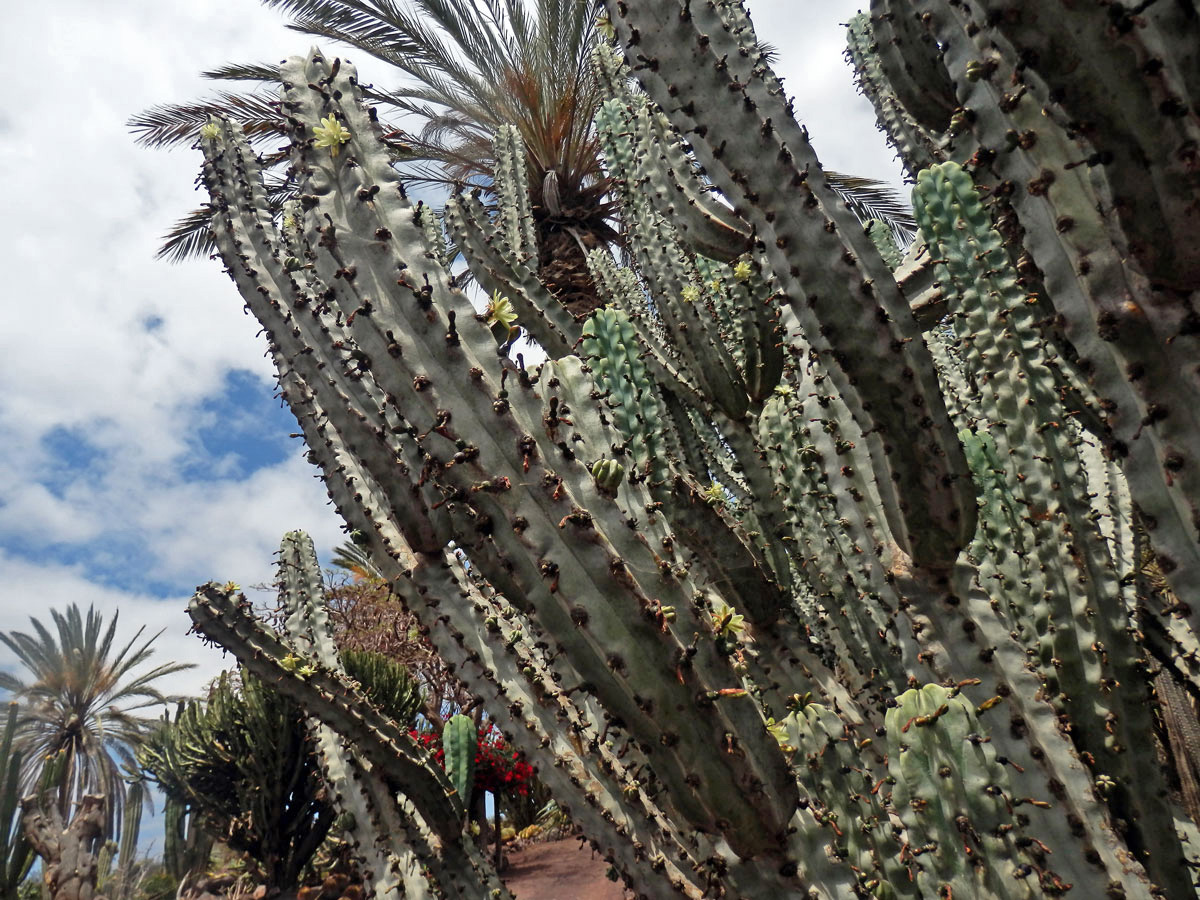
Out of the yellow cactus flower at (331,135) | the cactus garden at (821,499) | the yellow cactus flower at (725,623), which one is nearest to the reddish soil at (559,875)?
the cactus garden at (821,499)

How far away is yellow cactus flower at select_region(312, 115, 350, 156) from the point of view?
7.91 feet

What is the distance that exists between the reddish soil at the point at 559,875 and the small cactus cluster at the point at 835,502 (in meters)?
4.18

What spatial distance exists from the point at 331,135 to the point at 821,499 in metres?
2.24

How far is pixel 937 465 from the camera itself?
2.36 meters

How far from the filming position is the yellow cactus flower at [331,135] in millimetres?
2410

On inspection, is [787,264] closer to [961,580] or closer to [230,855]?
[961,580]

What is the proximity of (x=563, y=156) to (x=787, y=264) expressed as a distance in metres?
9.75

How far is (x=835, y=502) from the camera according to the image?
9.54ft

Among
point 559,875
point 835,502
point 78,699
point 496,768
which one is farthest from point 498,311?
point 78,699

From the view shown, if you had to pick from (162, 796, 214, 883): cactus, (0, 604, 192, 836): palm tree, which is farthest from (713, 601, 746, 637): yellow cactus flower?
(0, 604, 192, 836): palm tree

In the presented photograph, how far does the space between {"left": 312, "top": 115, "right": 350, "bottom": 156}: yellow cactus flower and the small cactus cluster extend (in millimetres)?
15

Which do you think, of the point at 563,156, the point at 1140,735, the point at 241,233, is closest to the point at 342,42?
the point at 563,156

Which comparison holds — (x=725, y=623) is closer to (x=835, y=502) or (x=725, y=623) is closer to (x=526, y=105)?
(x=835, y=502)

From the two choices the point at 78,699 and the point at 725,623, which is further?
the point at 78,699
